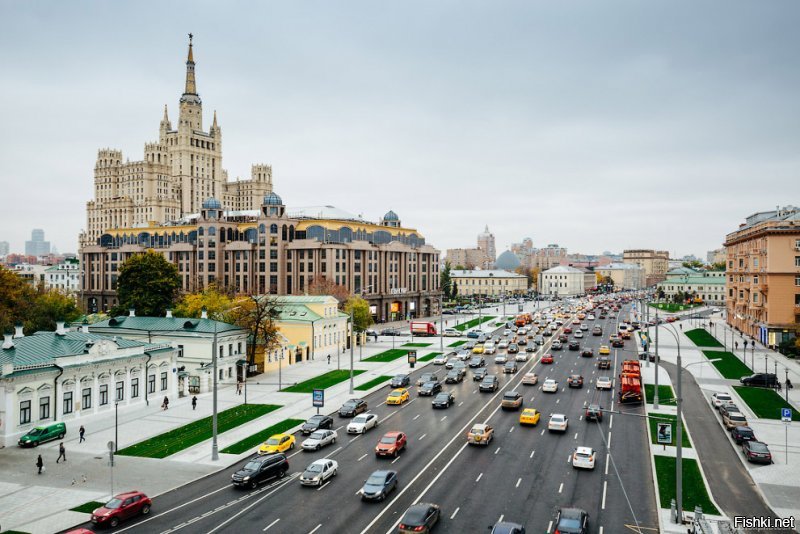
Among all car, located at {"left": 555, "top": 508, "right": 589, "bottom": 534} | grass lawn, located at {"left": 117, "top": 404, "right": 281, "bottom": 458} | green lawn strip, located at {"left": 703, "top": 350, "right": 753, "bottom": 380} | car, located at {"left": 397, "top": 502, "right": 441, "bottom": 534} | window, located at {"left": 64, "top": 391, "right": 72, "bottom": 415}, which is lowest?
grass lawn, located at {"left": 117, "top": 404, "right": 281, "bottom": 458}

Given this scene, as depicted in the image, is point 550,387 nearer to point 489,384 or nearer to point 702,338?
point 489,384

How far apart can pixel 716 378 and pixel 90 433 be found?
62.0 m

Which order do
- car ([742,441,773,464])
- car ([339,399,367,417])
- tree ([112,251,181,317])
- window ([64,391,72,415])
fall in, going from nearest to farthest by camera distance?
1. car ([742,441,773,464])
2. window ([64,391,72,415])
3. car ([339,399,367,417])
4. tree ([112,251,181,317])

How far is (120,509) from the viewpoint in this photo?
27.9 metres

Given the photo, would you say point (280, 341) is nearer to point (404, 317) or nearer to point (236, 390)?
point (236, 390)

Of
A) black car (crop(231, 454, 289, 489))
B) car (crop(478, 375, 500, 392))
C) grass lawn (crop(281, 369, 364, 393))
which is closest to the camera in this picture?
black car (crop(231, 454, 289, 489))

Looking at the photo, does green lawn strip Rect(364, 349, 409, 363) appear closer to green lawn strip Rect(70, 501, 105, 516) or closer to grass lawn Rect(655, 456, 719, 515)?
grass lawn Rect(655, 456, 719, 515)

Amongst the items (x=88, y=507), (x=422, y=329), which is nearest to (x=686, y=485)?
(x=88, y=507)

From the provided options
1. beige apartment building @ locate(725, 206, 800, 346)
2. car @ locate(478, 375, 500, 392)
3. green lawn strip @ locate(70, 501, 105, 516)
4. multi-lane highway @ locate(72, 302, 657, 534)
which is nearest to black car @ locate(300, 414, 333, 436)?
multi-lane highway @ locate(72, 302, 657, 534)

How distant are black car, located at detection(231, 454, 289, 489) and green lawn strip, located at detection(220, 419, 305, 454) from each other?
21.6ft

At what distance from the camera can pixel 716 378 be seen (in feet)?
215

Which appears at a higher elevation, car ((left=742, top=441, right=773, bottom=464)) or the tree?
the tree

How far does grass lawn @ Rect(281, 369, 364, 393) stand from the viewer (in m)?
61.5

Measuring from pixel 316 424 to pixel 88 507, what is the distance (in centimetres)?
1725
